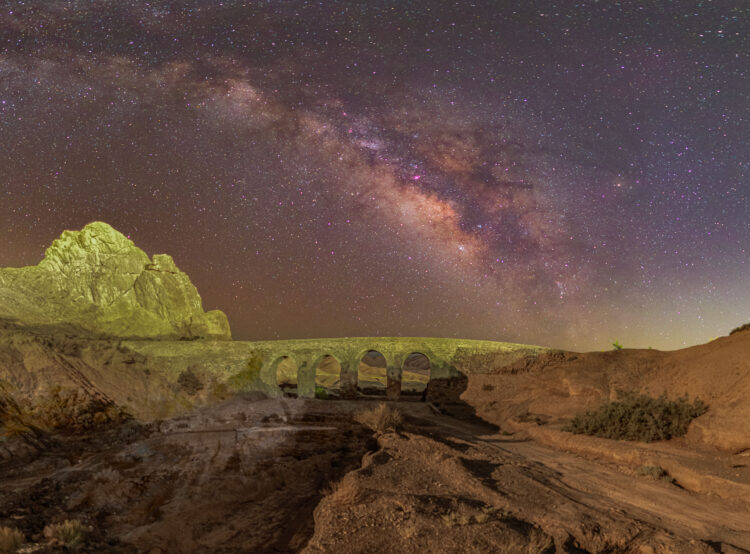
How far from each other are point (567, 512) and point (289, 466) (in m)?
6.12

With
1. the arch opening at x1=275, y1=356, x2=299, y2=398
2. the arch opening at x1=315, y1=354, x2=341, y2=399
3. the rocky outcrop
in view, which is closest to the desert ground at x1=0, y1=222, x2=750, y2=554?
the arch opening at x1=315, y1=354, x2=341, y2=399

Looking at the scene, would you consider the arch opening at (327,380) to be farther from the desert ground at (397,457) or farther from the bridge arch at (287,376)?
the desert ground at (397,457)

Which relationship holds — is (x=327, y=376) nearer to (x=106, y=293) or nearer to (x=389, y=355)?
(x=389, y=355)

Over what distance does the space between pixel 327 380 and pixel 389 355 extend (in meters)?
26.4

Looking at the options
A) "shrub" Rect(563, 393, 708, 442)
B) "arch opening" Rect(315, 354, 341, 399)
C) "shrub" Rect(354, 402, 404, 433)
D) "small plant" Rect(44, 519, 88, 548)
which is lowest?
"arch opening" Rect(315, 354, 341, 399)

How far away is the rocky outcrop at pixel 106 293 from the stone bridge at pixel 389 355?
2331 centimetres

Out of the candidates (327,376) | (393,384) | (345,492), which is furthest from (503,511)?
(327,376)

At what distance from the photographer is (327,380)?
5538 centimetres

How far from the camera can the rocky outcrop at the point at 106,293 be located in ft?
143

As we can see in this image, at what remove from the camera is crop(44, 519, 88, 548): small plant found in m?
5.93

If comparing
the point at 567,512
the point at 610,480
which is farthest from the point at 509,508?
the point at 610,480

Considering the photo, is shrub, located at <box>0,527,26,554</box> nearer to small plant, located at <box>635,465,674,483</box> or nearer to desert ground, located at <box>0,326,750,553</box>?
desert ground, located at <box>0,326,750,553</box>

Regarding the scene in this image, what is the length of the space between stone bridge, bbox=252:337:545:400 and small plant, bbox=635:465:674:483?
18.3m

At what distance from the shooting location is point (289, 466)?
9602mm
